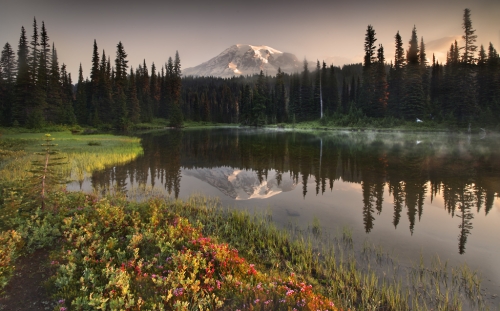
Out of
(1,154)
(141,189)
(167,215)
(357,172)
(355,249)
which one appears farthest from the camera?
(1,154)

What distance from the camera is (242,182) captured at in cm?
1752

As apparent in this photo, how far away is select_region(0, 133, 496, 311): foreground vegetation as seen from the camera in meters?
4.95

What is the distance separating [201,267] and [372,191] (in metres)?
11.9

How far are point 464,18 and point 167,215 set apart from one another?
73711 mm

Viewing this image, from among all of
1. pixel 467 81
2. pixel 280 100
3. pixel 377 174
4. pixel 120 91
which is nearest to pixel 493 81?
pixel 467 81

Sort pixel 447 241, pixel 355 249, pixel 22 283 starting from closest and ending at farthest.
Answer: pixel 22 283 < pixel 355 249 < pixel 447 241

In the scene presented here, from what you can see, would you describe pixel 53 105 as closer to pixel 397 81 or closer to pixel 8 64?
pixel 8 64

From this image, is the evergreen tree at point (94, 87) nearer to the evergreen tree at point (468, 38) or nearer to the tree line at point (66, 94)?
the tree line at point (66, 94)

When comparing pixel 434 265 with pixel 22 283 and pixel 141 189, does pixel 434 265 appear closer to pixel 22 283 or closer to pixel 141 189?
pixel 22 283

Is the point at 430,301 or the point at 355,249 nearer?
the point at 430,301

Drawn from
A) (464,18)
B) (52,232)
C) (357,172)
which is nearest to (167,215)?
(52,232)

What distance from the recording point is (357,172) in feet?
64.8

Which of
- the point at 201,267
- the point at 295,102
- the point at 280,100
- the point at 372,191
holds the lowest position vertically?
the point at 372,191

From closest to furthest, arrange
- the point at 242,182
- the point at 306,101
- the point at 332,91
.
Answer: the point at 242,182 < the point at 332,91 < the point at 306,101
